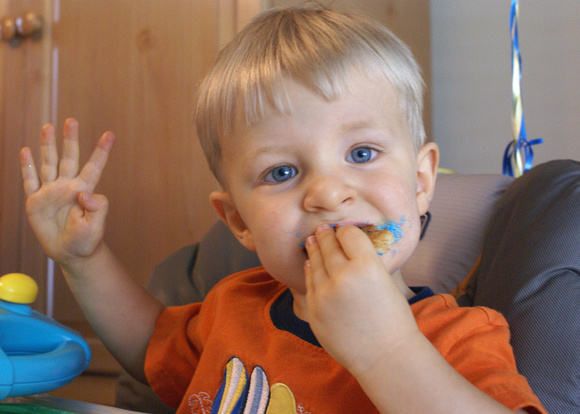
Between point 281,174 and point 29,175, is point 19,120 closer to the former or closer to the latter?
point 29,175

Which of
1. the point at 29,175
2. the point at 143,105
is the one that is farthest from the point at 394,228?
the point at 143,105

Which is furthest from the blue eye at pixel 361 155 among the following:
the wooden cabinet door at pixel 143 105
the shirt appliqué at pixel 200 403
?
the wooden cabinet door at pixel 143 105

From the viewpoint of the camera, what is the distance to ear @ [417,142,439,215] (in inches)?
30.4

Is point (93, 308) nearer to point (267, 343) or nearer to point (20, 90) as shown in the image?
point (267, 343)

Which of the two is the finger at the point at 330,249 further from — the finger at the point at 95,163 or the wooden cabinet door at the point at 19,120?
the wooden cabinet door at the point at 19,120

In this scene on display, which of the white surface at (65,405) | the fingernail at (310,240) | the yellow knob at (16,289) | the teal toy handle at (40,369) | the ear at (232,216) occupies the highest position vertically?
the fingernail at (310,240)

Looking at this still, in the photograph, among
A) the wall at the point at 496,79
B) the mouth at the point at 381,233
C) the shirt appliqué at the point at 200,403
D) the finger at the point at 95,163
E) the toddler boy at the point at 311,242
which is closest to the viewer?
the toddler boy at the point at 311,242

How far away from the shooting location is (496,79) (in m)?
1.84

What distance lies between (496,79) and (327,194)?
1.45 metres

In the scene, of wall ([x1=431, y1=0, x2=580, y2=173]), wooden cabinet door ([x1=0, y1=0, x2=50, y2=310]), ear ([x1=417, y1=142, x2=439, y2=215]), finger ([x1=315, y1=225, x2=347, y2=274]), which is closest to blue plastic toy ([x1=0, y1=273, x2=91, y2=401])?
finger ([x1=315, y1=225, x2=347, y2=274])

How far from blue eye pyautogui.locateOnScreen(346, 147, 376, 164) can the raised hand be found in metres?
0.40

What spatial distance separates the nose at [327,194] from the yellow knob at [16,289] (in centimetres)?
40

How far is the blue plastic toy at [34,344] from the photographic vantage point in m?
0.64

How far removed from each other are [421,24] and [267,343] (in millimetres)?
1503
